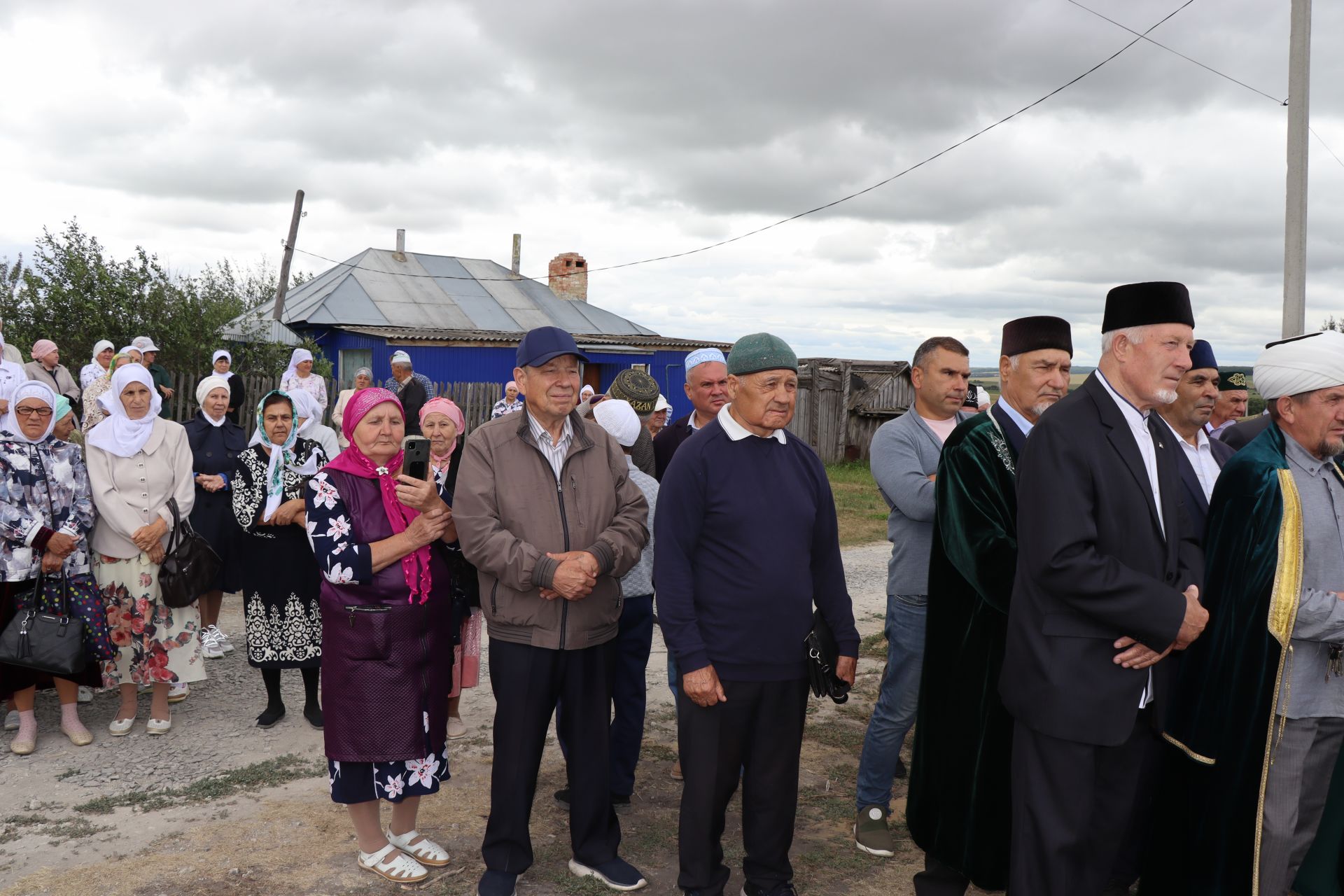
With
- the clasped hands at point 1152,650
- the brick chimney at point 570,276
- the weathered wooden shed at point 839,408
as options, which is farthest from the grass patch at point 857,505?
the brick chimney at point 570,276

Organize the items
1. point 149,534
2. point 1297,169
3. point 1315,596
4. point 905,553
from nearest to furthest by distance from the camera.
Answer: point 1315,596
point 905,553
point 149,534
point 1297,169

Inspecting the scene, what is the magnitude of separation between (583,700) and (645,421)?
2.02 m

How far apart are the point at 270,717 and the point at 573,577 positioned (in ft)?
9.63

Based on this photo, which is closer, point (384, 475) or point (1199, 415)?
point (384, 475)

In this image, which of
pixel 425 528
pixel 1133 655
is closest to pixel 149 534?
pixel 425 528

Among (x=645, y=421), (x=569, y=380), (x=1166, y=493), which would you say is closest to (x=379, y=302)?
(x=645, y=421)

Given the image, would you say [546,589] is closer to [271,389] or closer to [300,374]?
[300,374]

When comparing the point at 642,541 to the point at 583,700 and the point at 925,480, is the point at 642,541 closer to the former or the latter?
the point at 583,700

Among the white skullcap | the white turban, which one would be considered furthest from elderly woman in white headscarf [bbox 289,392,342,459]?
the white turban

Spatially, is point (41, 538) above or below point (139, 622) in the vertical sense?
above

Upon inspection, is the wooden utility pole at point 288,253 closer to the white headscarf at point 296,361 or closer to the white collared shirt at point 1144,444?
the white headscarf at point 296,361

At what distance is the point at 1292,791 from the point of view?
10.1 feet

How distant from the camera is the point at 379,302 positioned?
73.2ft

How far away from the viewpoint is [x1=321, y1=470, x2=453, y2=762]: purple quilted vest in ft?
11.6
